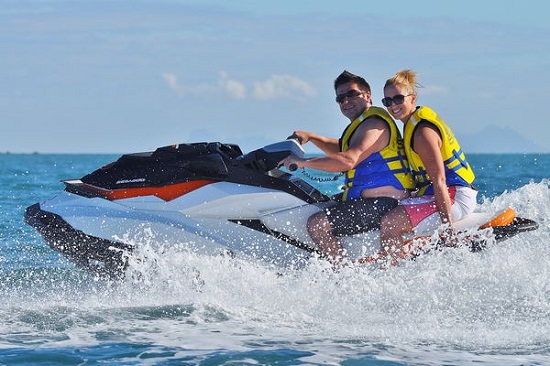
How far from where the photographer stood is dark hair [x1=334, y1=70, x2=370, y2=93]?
6428mm

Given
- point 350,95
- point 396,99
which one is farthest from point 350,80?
point 396,99

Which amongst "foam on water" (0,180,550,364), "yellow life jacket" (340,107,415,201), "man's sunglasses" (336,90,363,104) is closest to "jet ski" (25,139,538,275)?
"foam on water" (0,180,550,364)

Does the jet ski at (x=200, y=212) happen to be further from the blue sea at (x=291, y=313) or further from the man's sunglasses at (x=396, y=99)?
the man's sunglasses at (x=396, y=99)

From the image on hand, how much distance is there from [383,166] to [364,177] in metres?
0.15

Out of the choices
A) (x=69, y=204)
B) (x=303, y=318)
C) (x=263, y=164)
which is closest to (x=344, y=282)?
(x=303, y=318)

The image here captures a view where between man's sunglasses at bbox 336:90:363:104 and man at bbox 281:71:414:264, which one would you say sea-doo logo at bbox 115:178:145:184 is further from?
man's sunglasses at bbox 336:90:363:104

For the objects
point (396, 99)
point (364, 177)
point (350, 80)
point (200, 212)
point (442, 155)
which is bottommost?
point (200, 212)

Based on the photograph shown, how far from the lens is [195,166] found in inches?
251

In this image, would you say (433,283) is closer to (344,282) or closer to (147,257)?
(344,282)

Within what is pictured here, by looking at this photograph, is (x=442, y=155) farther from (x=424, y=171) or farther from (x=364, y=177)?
(x=364, y=177)

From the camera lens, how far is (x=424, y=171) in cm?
632

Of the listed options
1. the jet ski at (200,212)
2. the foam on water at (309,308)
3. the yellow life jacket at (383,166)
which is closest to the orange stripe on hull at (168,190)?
the jet ski at (200,212)

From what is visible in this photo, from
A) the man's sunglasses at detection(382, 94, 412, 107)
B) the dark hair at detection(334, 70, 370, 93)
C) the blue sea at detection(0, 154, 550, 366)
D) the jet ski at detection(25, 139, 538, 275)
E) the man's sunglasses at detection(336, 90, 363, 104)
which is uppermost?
the dark hair at detection(334, 70, 370, 93)

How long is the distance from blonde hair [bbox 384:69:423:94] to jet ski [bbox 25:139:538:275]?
2.50 feet
